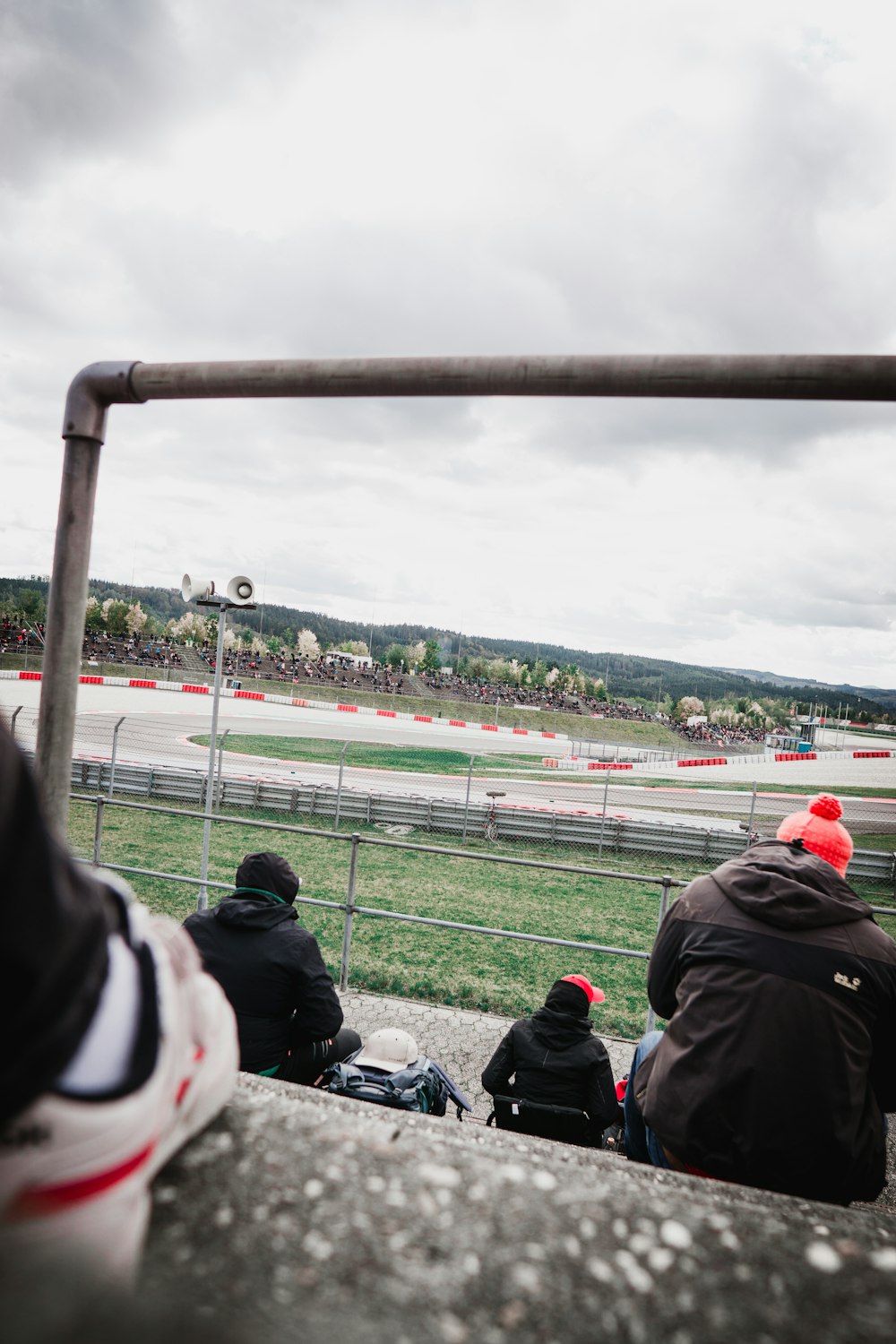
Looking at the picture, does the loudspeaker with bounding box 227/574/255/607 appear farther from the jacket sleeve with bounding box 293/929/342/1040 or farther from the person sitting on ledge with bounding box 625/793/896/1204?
the person sitting on ledge with bounding box 625/793/896/1204

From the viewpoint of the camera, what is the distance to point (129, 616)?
114 m

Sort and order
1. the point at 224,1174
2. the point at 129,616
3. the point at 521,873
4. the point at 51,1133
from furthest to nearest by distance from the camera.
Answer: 1. the point at 129,616
2. the point at 521,873
3. the point at 224,1174
4. the point at 51,1133

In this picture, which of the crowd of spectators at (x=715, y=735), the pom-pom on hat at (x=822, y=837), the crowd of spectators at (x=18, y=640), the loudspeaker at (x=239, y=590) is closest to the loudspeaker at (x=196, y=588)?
the loudspeaker at (x=239, y=590)

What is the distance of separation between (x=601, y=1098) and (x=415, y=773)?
2094 cm

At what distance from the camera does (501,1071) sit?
361 cm

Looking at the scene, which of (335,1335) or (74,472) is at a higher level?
(74,472)

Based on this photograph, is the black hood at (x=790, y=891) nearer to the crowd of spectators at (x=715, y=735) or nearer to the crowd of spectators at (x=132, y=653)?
the crowd of spectators at (x=132, y=653)

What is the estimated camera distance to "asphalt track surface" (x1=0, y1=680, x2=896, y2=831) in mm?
22500

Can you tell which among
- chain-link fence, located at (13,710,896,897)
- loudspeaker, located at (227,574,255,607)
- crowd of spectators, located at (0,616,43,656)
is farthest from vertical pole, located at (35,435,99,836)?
crowd of spectators, located at (0,616,43,656)

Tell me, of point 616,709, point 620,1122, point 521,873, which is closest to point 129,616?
point 616,709

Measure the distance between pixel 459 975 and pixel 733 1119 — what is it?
6639 millimetres

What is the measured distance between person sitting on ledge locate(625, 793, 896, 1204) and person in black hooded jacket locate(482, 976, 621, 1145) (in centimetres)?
148

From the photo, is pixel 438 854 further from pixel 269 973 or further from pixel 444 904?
pixel 269 973

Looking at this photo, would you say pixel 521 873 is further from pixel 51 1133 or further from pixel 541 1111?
pixel 51 1133
